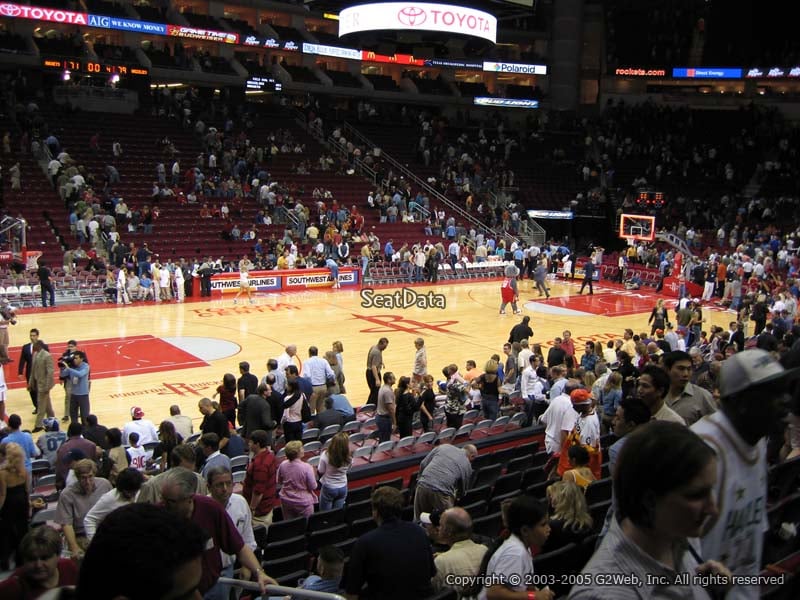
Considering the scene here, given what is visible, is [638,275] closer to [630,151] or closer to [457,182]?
[457,182]

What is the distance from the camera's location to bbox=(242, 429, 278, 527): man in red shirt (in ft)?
24.4

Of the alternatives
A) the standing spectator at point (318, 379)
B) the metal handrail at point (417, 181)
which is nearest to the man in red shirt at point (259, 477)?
the standing spectator at point (318, 379)

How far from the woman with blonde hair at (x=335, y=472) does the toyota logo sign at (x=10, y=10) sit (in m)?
30.4

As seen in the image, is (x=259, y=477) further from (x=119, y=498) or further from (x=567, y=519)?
(x=567, y=519)

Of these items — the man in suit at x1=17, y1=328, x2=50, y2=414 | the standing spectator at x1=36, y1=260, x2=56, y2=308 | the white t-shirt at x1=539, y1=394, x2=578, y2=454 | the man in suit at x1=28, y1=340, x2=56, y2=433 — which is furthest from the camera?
the standing spectator at x1=36, y1=260, x2=56, y2=308

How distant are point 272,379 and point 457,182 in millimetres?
30280

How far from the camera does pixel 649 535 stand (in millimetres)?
2209

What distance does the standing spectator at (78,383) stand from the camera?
1235 centimetres

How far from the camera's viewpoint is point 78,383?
12469 mm

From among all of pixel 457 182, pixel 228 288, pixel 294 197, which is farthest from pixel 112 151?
pixel 457 182

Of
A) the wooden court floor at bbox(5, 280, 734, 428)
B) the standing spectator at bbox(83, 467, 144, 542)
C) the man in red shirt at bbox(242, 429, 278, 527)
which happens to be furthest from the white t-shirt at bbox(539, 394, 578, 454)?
the wooden court floor at bbox(5, 280, 734, 428)

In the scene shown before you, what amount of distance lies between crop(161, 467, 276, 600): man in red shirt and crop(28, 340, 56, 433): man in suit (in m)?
9.31

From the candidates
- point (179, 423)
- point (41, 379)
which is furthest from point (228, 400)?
point (41, 379)

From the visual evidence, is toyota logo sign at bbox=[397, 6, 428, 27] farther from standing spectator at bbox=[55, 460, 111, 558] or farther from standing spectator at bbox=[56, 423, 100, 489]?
standing spectator at bbox=[55, 460, 111, 558]
